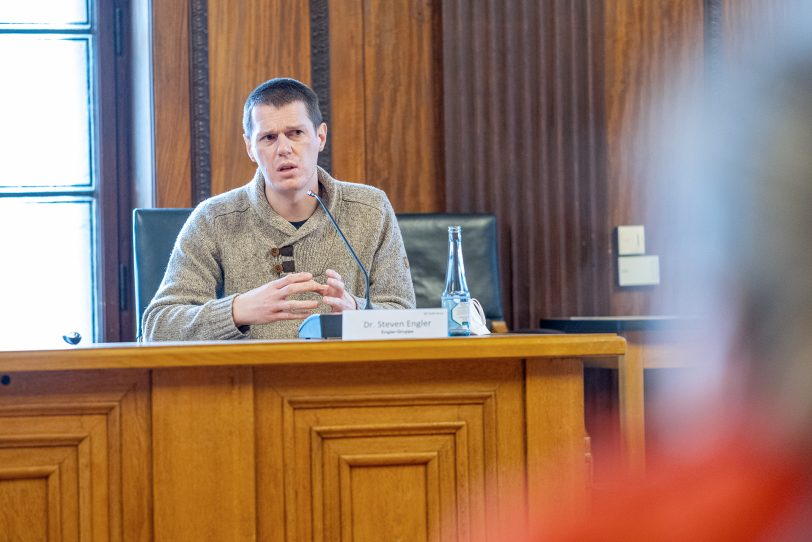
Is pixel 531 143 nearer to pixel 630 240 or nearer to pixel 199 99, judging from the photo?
pixel 630 240

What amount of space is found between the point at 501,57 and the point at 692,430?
2.78 m

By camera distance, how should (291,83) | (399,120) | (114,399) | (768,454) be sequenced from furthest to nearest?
A: (399,120) < (291,83) < (114,399) < (768,454)

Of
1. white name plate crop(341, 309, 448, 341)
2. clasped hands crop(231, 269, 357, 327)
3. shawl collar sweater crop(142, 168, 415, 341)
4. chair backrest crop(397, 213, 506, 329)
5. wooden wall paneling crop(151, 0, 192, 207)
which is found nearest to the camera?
white name plate crop(341, 309, 448, 341)

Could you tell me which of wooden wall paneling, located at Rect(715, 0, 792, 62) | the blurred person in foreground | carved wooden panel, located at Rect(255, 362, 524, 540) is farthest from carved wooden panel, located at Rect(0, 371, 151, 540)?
wooden wall paneling, located at Rect(715, 0, 792, 62)

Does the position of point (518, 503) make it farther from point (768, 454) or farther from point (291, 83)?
point (291, 83)

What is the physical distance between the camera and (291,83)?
2.35 meters

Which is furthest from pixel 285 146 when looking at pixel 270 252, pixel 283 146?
pixel 270 252

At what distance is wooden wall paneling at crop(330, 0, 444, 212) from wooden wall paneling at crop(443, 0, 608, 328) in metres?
0.07

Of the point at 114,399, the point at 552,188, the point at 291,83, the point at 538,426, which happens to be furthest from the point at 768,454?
the point at 552,188

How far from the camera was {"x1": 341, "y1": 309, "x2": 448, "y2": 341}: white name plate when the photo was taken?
55.4 inches

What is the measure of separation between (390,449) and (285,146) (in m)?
1.17

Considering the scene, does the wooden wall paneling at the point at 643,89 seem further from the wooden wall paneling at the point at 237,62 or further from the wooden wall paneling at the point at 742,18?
the wooden wall paneling at the point at 237,62

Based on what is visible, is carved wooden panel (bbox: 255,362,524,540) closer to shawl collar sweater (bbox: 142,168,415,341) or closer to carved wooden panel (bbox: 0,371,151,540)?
carved wooden panel (bbox: 0,371,151,540)

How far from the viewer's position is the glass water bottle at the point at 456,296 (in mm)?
1730
